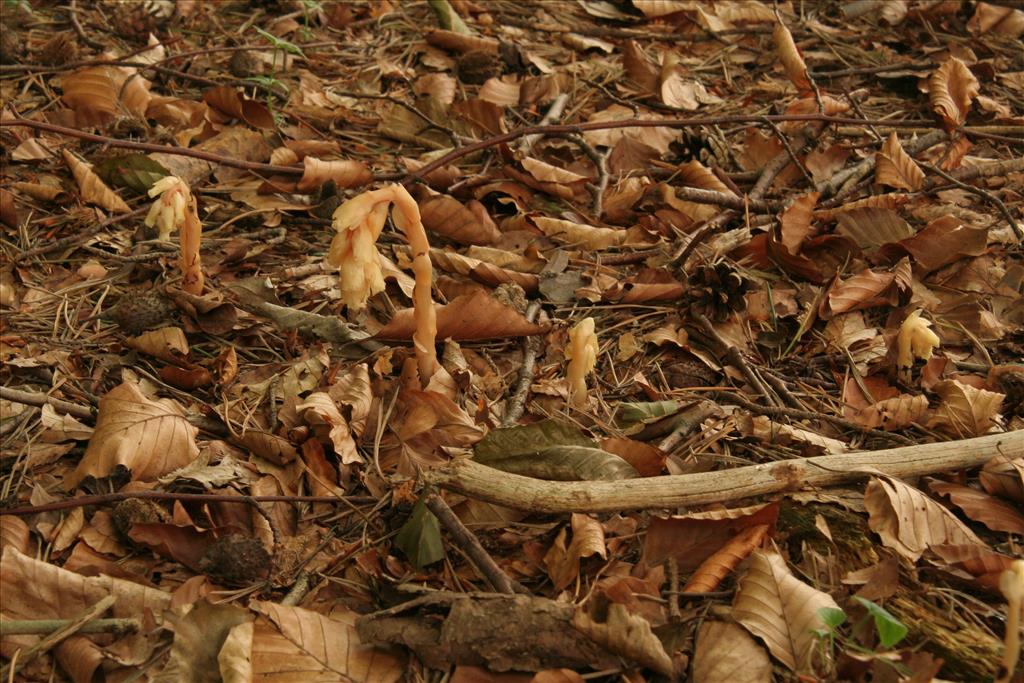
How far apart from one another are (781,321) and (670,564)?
1.08 metres

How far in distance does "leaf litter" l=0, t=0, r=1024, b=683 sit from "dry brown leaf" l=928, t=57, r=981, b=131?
14 mm

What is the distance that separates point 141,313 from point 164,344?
0.11m

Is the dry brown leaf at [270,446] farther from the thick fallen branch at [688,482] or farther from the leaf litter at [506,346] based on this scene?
the thick fallen branch at [688,482]

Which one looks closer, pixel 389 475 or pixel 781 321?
pixel 389 475

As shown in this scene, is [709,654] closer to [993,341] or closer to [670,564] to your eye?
[670,564]

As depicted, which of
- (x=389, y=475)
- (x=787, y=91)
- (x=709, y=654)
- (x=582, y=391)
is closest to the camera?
(x=709, y=654)

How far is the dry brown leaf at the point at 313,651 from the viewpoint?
164cm

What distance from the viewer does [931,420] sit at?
222 centimetres

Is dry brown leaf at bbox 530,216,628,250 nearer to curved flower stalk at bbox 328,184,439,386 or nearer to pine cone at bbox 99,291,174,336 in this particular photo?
curved flower stalk at bbox 328,184,439,386

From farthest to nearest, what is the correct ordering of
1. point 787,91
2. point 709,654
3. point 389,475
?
1. point 787,91
2. point 389,475
3. point 709,654

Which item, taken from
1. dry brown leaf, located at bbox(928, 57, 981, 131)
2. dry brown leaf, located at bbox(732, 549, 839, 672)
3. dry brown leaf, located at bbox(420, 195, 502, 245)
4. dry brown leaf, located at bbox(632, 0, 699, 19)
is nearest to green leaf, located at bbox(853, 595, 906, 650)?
dry brown leaf, located at bbox(732, 549, 839, 672)

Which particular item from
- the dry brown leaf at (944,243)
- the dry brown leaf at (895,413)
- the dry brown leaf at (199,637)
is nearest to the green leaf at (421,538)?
the dry brown leaf at (199,637)

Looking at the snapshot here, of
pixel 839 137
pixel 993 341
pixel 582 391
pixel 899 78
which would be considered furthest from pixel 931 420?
pixel 899 78

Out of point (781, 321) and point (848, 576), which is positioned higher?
point (848, 576)
